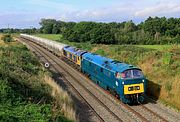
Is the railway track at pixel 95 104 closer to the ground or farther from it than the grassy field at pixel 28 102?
closer to the ground

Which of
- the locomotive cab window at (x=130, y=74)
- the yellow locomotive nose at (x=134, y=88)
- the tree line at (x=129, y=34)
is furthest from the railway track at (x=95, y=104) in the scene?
the tree line at (x=129, y=34)

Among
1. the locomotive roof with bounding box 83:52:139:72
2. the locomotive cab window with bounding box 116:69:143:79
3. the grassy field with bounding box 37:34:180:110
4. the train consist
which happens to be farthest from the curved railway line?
the grassy field with bounding box 37:34:180:110

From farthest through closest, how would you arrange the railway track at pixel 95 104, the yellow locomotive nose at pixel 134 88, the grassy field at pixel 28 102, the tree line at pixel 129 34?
1. the tree line at pixel 129 34
2. the yellow locomotive nose at pixel 134 88
3. the railway track at pixel 95 104
4. the grassy field at pixel 28 102

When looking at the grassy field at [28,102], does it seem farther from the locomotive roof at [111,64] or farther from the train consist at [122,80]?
the locomotive roof at [111,64]

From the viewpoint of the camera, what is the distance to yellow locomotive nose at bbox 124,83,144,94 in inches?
907

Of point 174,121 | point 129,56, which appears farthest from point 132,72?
point 129,56

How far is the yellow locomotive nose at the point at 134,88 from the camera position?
23.0 meters

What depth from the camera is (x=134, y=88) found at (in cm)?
2317

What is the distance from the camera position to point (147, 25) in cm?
10675

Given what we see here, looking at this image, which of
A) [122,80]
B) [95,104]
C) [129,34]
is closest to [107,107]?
[95,104]

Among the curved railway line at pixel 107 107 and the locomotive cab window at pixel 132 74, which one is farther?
the locomotive cab window at pixel 132 74

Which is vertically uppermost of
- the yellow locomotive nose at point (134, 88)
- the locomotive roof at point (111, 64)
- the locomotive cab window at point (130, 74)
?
the locomotive roof at point (111, 64)

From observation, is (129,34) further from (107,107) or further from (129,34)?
(107,107)

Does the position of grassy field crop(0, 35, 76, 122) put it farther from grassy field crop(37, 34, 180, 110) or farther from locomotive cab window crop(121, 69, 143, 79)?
grassy field crop(37, 34, 180, 110)
